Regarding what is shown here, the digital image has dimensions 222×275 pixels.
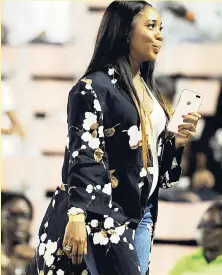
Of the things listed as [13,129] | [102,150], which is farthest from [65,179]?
[13,129]

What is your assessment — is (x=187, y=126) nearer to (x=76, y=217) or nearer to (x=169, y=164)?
(x=169, y=164)

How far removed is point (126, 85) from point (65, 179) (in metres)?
0.32

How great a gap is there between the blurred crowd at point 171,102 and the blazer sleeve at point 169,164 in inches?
36.6

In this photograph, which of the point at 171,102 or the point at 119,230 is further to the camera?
the point at 171,102

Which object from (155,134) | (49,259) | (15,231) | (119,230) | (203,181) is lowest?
(15,231)

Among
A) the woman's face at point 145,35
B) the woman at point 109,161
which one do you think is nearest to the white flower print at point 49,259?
the woman at point 109,161

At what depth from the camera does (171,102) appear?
10.2 ft

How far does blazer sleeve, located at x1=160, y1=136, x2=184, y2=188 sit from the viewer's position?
2.21 metres

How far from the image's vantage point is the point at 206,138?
316cm

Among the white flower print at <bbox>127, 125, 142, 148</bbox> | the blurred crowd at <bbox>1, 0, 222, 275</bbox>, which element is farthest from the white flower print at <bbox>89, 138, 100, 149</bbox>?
the blurred crowd at <bbox>1, 0, 222, 275</bbox>

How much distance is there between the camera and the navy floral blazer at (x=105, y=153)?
2.00 m

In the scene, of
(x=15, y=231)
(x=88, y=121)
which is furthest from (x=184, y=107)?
(x=15, y=231)

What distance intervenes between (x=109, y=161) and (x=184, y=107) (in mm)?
342

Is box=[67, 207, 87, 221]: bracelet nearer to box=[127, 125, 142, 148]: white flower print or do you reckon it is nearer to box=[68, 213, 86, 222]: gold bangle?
box=[68, 213, 86, 222]: gold bangle
